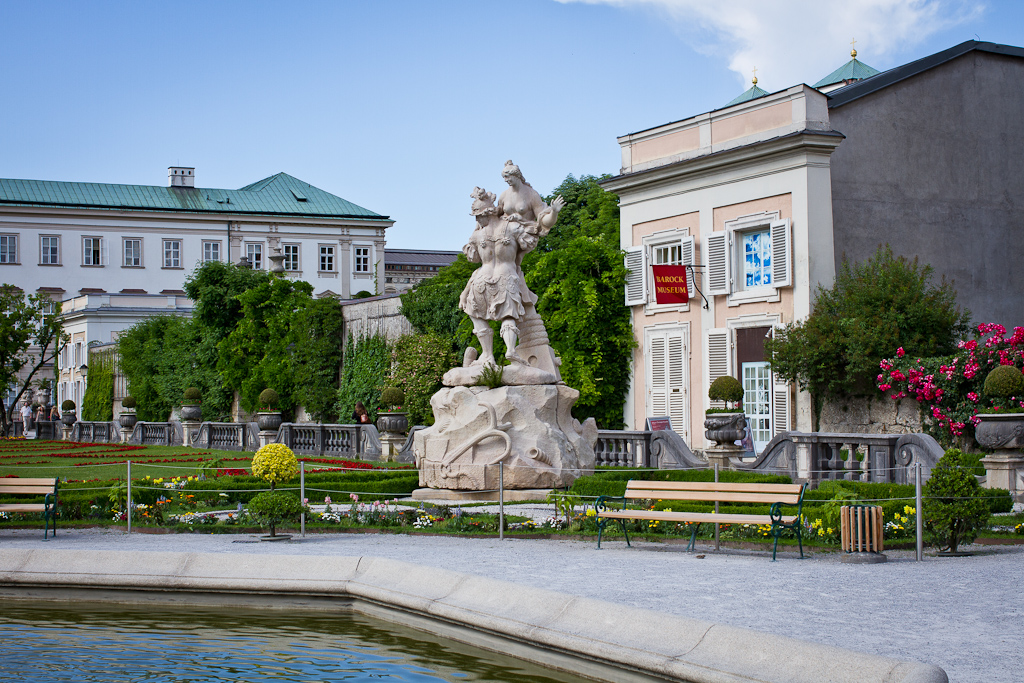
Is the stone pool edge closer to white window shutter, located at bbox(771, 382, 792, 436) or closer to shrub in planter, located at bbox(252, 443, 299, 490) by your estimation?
shrub in planter, located at bbox(252, 443, 299, 490)

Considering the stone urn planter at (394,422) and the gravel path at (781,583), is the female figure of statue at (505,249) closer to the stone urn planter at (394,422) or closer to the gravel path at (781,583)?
the gravel path at (781,583)

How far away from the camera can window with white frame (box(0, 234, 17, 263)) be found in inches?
2379

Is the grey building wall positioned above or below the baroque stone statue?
above

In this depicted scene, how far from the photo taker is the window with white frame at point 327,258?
6669 cm

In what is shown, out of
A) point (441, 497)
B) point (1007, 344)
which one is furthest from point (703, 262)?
point (441, 497)

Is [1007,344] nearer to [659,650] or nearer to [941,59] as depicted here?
[941,59]

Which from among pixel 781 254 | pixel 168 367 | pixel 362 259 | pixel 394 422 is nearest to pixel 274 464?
pixel 394 422

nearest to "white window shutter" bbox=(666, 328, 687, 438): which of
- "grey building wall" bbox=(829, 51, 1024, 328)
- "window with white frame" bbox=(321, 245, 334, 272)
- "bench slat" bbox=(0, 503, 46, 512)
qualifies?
"grey building wall" bbox=(829, 51, 1024, 328)

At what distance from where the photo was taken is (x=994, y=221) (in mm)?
26641

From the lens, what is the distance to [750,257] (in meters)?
26.0

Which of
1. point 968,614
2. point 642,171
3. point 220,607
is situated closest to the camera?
point 968,614

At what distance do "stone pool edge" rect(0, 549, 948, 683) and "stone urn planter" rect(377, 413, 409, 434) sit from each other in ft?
46.6

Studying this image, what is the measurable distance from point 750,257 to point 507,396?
12.2 metres

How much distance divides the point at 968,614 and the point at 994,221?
2133cm
